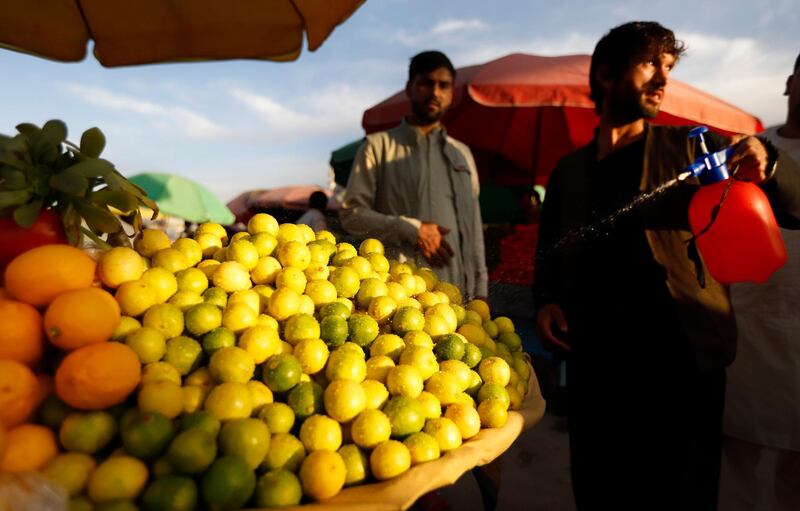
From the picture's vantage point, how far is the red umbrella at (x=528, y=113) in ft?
13.7

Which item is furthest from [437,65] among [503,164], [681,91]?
[503,164]

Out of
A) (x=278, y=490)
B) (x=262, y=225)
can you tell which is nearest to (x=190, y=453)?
(x=278, y=490)

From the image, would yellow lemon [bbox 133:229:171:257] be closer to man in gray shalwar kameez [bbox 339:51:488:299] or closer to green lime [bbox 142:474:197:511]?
green lime [bbox 142:474:197:511]

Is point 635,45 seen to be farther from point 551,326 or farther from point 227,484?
point 227,484

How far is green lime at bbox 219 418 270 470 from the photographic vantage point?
3.48 feet

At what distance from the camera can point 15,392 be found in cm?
104

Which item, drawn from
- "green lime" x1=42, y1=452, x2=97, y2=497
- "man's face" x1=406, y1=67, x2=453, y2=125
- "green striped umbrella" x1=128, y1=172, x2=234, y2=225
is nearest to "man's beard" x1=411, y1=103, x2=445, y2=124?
"man's face" x1=406, y1=67, x2=453, y2=125

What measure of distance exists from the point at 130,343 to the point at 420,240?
1622mm

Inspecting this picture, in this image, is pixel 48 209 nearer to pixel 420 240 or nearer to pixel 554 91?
pixel 420 240

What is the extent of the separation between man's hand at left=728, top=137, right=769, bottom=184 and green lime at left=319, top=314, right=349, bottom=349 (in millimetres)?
1693

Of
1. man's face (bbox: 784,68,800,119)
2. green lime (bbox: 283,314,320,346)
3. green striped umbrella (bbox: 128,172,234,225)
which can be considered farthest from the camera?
green striped umbrella (bbox: 128,172,234,225)

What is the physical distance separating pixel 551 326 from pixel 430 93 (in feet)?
5.39

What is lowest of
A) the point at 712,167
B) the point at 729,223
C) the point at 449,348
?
the point at 449,348

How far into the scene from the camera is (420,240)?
2.58m
